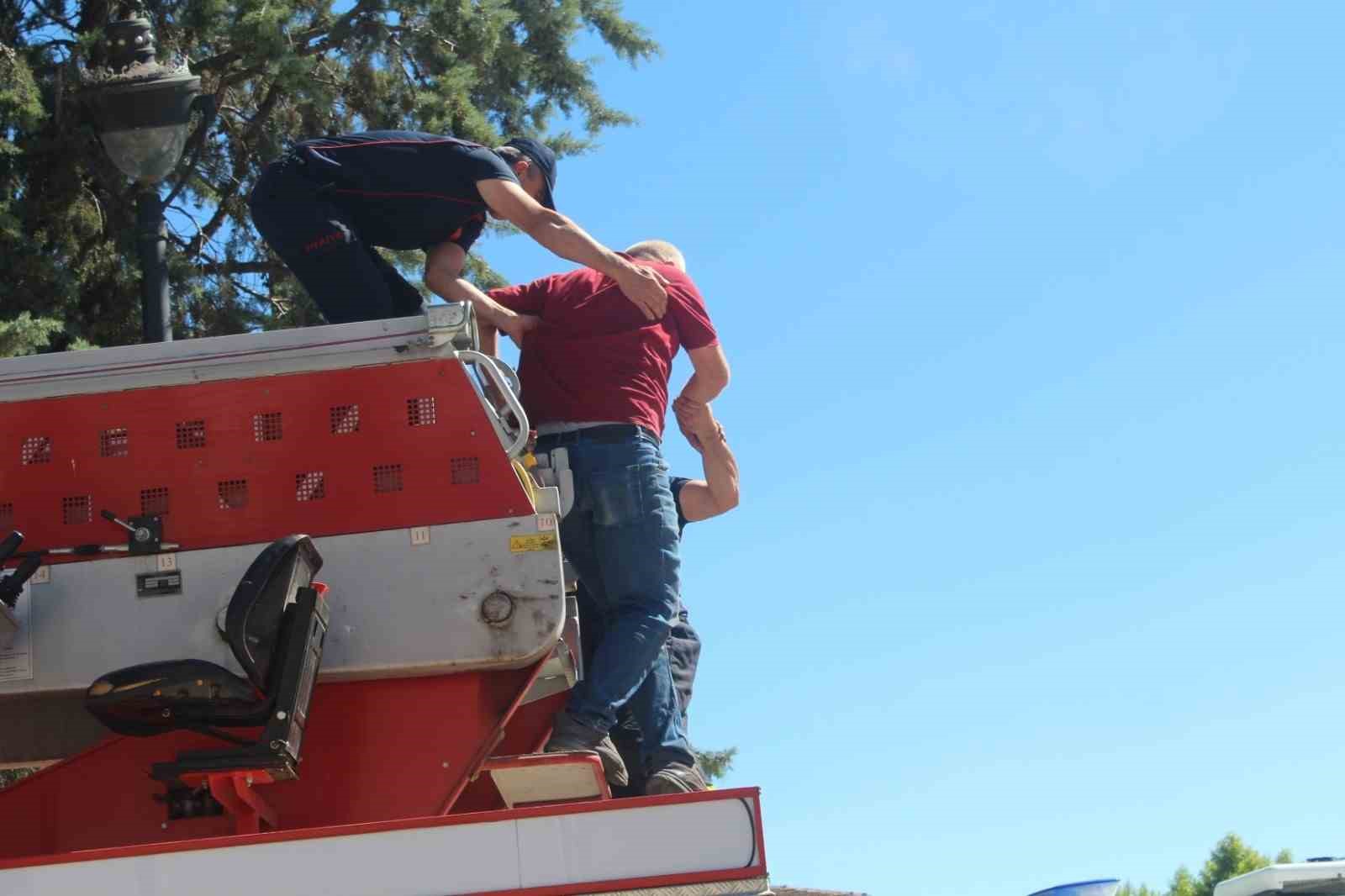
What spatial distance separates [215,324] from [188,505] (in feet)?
25.9

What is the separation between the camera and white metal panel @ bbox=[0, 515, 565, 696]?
4.84 meters

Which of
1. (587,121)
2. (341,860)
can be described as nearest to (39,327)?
(587,121)

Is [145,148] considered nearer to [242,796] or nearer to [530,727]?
[530,727]

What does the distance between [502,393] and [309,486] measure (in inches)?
23.2

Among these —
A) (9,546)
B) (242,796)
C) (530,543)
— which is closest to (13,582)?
(9,546)

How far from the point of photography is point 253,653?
4.59 meters

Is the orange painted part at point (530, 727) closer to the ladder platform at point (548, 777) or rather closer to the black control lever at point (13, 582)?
the ladder platform at point (548, 777)

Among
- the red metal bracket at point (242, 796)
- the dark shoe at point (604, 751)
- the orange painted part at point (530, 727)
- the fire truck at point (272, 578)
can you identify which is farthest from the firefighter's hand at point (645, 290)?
the red metal bracket at point (242, 796)

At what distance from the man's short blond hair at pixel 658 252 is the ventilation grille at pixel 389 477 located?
1.67 meters

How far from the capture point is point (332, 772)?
4.89 m

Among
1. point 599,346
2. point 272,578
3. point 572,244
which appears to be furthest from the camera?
point 599,346

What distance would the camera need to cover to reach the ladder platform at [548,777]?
16.2ft

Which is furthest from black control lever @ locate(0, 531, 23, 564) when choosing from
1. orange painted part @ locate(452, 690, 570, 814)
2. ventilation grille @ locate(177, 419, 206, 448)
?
orange painted part @ locate(452, 690, 570, 814)

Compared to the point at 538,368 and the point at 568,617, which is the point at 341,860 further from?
the point at 538,368
